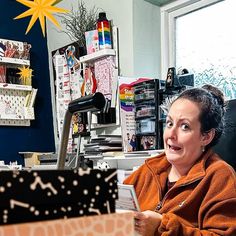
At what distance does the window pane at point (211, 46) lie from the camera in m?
2.37

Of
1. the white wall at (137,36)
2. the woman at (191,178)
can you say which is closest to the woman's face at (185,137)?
the woman at (191,178)

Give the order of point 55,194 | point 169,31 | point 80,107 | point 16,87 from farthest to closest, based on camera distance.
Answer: point 16,87
point 169,31
point 80,107
point 55,194

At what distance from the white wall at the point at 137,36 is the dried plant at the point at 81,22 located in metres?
0.19

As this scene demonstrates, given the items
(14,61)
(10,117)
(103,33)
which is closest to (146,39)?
(103,33)

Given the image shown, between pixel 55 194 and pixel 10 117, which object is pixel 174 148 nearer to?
pixel 55 194

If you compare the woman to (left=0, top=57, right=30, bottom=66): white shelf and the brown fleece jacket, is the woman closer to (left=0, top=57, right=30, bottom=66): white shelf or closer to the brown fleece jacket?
the brown fleece jacket

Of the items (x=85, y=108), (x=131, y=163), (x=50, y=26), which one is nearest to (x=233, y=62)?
(x=131, y=163)

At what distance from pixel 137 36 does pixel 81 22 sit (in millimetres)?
588

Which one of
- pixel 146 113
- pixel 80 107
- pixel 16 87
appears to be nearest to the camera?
pixel 80 107

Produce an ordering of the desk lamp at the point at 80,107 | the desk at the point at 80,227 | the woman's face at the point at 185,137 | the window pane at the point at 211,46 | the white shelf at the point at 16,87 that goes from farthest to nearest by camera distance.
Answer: the white shelf at the point at 16,87, the window pane at the point at 211,46, the woman's face at the point at 185,137, the desk lamp at the point at 80,107, the desk at the point at 80,227

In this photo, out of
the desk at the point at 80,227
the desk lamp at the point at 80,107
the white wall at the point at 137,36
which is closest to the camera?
the desk at the point at 80,227

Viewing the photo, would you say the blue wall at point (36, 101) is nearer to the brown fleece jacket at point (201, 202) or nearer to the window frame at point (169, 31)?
the window frame at point (169, 31)

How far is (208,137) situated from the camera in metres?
1.43

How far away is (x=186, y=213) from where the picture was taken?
1.22 metres
